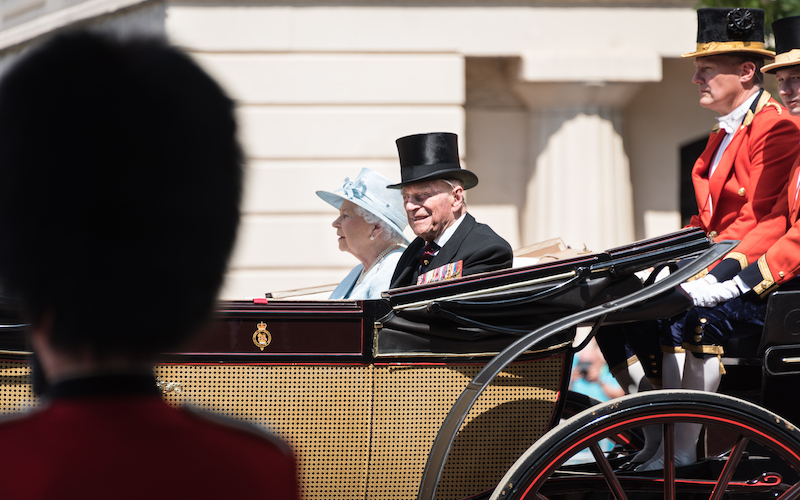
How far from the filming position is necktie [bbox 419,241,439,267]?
9.65 feet

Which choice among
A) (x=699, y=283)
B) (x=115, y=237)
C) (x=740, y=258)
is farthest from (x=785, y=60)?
(x=115, y=237)

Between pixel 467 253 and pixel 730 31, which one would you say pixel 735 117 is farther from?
pixel 467 253

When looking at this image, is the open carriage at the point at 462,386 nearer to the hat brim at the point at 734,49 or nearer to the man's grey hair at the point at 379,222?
the hat brim at the point at 734,49

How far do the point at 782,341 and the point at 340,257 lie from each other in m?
3.88

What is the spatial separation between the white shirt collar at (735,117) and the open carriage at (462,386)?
28.2 inches

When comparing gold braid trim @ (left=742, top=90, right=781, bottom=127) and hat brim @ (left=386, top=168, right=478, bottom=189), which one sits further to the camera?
hat brim @ (left=386, top=168, right=478, bottom=189)

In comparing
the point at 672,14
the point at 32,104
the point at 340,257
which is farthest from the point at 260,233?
the point at 32,104

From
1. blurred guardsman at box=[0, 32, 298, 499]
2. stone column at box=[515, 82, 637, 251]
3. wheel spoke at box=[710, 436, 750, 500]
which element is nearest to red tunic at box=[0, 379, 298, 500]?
blurred guardsman at box=[0, 32, 298, 499]

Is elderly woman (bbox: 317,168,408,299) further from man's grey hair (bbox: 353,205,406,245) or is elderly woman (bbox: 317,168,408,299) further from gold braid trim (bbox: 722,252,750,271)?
gold braid trim (bbox: 722,252,750,271)

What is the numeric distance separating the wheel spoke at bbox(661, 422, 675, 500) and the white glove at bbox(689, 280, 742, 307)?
50 cm

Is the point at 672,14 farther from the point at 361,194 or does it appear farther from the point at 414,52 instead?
the point at 361,194

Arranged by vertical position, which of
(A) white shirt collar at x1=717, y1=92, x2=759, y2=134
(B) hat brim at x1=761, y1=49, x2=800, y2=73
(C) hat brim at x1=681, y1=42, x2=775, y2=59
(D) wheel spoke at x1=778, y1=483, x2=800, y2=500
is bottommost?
(D) wheel spoke at x1=778, y1=483, x2=800, y2=500

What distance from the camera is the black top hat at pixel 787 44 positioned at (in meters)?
2.74

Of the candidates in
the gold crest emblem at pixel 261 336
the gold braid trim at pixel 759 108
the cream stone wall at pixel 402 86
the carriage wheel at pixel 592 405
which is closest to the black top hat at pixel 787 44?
the gold braid trim at pixel 759 108
